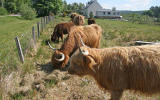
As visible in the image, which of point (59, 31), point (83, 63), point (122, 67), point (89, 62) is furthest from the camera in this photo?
point (59, 31)

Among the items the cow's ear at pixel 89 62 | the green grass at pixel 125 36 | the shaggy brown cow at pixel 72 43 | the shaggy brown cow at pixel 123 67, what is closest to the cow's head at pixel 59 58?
the shaggy brown cow at pixel 72 43

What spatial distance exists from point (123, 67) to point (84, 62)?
34.5 inches

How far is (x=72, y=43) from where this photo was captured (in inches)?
229

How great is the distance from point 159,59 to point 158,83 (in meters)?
0.50

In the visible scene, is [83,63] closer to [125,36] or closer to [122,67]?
[122,67]

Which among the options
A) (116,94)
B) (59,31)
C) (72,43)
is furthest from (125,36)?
(116,94)

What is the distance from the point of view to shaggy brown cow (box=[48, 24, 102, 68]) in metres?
5.59

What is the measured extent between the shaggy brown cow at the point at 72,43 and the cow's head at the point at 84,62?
6.82 feet

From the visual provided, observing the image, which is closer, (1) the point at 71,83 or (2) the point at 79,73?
(2) the point at 79,73

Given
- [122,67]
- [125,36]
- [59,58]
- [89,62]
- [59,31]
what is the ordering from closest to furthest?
[122,67] < [89,62] < [59,58] < [59,31] < [125,36]

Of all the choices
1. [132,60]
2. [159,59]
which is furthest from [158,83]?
[132,60]

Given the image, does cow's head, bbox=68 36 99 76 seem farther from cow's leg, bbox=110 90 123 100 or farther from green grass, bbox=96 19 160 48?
green grass, bbox=96 19 160 48

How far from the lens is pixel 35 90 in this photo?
14.1 feet

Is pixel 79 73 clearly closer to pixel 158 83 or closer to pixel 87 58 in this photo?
pixel 87 58
